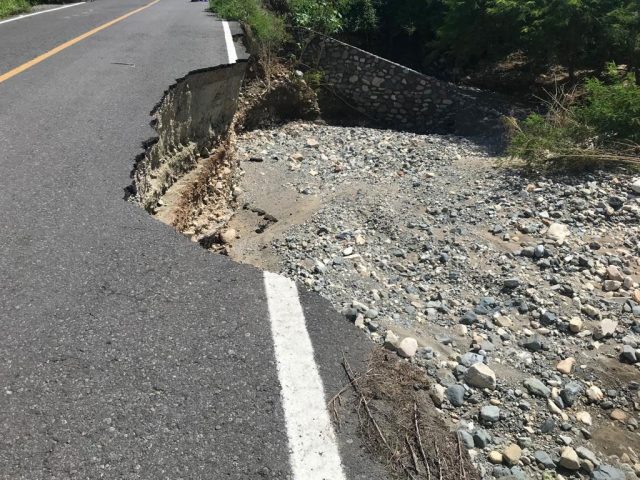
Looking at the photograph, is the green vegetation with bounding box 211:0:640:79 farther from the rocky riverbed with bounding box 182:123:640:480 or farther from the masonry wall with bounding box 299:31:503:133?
the rocky riverbed with bounding box 182:123:640:480

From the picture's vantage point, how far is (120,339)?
8.18ft

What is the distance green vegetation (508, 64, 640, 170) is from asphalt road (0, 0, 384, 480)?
14.5 feet

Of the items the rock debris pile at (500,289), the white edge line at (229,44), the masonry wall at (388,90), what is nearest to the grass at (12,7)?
the white edge line at (229,44)


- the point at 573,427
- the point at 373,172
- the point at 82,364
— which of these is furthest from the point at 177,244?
the point at 373,172

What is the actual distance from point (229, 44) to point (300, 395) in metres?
8.05

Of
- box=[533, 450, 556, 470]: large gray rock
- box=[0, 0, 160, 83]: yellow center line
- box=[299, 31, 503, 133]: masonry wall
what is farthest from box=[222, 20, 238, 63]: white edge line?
box=[533, 450, 556, 470]: large gray rock

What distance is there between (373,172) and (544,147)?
241 cm

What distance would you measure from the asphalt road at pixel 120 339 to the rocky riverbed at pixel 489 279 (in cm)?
86

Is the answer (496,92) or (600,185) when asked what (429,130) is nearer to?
(496,92)

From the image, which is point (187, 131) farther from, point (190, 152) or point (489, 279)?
point (489, 279)

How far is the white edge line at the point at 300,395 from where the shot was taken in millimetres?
2012

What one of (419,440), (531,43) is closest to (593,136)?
(531,43)

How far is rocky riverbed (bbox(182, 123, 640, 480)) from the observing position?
2756mm

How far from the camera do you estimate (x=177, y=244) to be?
3.33 metres
